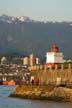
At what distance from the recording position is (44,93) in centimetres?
6975

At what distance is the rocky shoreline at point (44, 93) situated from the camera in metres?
65.8

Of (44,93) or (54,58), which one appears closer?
(44,93)

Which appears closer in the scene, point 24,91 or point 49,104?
point 49,104

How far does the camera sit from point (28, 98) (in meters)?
72.6

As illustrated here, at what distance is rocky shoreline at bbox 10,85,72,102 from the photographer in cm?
6581

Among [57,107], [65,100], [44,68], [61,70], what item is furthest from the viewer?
[44,68]

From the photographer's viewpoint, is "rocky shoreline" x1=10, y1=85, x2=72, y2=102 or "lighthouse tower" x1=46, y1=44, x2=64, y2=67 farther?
"lighthouse tower" x1=46, y1=44, x2=64, y2=67

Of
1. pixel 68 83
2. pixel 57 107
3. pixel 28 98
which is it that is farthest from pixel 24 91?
pixel 57 107

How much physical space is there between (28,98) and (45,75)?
4449mm

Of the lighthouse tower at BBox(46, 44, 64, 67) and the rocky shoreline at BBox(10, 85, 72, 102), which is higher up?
the lighthouse tower at BBox(46, 44, 64, 67)

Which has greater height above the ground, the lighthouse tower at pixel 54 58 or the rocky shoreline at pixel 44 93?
the lighthouse tower at pixel 54 58

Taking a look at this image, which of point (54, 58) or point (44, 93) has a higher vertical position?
point (54, 58)

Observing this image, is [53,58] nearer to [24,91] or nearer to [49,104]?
[24,91]

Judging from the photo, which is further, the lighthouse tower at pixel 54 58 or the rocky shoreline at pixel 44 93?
the lighthouse tower at pixel 54 58
